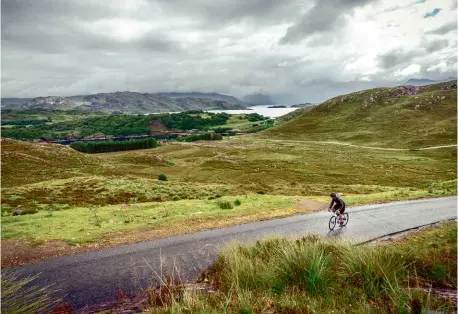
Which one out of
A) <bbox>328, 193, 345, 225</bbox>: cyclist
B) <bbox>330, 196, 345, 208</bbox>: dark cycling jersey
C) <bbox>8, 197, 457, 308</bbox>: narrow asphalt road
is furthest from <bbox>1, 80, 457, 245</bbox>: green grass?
<bbox>330, 196, 345, 208</bbox>: dark cycling jersey

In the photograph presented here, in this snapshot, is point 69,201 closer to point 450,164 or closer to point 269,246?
point 269,246

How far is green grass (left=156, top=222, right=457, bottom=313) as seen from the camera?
26.6ft

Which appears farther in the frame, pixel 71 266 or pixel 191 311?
pixel 71 266

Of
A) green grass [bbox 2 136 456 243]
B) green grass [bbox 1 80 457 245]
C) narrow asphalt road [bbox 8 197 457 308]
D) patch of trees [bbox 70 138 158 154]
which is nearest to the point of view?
narrow asphalt road [bbox 8 197 457 308]

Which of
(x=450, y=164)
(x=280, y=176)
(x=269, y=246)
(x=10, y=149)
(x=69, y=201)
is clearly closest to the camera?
(x=269, y=246)

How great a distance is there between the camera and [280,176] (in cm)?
7006

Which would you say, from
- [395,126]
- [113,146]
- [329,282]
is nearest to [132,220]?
[329,282]

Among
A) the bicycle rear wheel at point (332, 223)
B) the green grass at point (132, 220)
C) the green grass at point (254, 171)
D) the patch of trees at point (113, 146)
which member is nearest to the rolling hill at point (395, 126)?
the green grass at point (254, 171)

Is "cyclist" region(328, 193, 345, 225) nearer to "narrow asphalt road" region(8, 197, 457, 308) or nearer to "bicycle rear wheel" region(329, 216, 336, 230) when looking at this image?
"bicycle rear wheel" region(329, 216, 336, 230)

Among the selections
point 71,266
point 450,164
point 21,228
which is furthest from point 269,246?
point 450,164

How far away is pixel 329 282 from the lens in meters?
9.91

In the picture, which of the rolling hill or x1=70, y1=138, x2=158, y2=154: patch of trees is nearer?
the rolling hill

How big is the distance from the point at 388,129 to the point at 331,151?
5887 cm

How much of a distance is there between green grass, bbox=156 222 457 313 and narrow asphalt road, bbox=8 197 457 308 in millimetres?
1957
